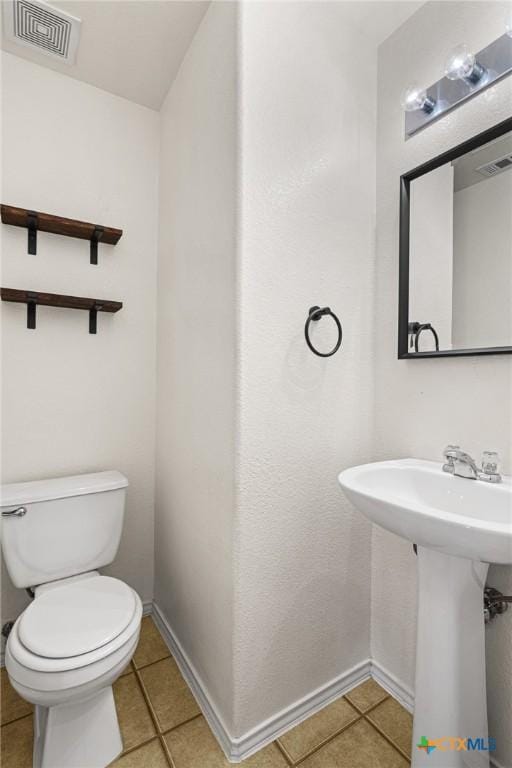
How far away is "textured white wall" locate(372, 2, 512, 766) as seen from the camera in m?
1.08

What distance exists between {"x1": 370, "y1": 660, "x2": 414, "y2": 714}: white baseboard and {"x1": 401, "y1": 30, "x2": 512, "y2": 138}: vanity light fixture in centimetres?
195

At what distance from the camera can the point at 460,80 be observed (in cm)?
116

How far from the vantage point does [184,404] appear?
1.51 meters

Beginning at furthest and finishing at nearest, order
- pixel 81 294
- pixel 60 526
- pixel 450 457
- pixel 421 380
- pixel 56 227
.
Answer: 1. pixel 81 294
2. pixel 56 227
3. pixel 60 526
4. pixel 421 380
5. pixel 450 457

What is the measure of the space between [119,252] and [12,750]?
6.09ft

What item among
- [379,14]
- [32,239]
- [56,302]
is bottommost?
[56,302]

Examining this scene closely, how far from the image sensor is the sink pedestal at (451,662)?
0.96 meters

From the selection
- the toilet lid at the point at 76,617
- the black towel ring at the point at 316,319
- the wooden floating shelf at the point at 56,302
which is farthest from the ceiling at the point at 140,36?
the toilet lid at the point at 76,617

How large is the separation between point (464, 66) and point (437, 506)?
1.30 m

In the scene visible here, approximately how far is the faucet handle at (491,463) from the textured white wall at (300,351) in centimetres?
44

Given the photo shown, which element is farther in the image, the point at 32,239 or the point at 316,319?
the point at 32,239

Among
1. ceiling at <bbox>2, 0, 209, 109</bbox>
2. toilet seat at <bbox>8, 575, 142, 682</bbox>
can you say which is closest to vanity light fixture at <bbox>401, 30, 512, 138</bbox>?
ceiling at <bbox>2, 0, 209, 109</bbox>

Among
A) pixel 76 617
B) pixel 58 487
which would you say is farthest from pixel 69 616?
pixel 58 487

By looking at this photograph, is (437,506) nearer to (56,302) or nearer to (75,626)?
(75,626)
